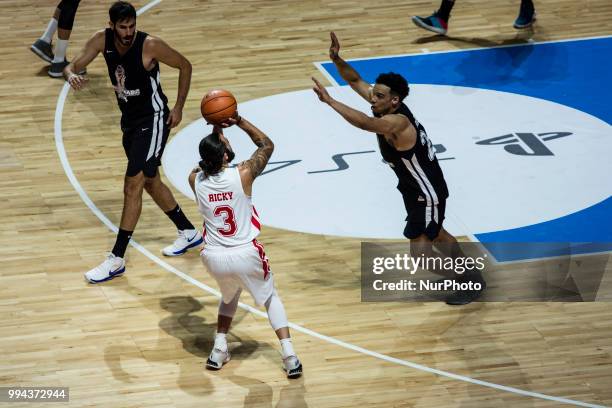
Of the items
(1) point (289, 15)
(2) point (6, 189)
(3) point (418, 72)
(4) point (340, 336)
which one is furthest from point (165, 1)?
(4) point (340, 336)

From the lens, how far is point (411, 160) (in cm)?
809

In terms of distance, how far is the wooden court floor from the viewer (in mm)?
7414

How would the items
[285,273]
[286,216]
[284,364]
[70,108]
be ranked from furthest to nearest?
[70,108]
[286,216]
[285,273]
[284,364]

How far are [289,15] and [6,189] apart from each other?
5151 millimetres

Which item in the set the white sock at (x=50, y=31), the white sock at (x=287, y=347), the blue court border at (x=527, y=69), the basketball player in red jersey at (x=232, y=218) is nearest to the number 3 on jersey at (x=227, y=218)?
the basketball player in red jersey at (x=232, y=218)

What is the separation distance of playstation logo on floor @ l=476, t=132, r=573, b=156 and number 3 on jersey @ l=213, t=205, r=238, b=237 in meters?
4.29

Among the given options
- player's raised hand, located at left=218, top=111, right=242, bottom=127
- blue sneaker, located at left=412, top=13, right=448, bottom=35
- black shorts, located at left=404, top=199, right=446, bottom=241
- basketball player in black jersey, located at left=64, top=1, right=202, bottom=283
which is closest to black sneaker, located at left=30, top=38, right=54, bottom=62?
basketball player in black jersey, located at left=64, top=1, right=202, bottom=283

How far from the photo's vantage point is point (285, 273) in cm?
887

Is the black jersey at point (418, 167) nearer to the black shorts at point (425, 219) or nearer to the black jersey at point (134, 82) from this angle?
the black shorts at point (425, 219)

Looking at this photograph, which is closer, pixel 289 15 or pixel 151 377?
pixel 151 377

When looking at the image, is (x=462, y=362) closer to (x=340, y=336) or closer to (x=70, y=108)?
(x=340, y=336)

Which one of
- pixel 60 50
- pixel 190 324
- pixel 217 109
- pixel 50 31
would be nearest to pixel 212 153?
pixel 217 109

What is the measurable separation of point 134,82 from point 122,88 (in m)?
0.11

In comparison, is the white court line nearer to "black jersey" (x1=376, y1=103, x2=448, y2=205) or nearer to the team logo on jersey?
"black jersey" (x1=376, y1=103, x2=448, y2=205)
